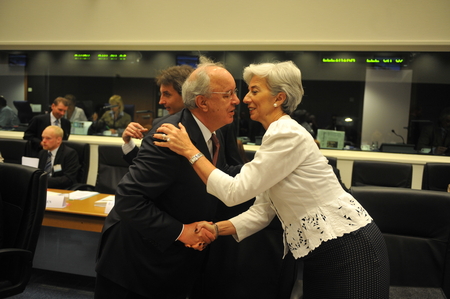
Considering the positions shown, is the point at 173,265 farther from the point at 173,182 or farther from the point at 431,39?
the point at 431,39

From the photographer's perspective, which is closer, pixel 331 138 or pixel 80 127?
pixel 331 138

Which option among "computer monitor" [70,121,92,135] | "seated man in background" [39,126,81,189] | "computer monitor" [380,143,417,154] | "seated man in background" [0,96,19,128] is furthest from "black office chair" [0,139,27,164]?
"computer monitor" [380,143,417,154]

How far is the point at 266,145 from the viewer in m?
1.33

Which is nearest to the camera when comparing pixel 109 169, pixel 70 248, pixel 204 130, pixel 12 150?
pixel 204 130

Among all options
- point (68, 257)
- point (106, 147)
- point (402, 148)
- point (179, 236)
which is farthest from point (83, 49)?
point (179, 236)

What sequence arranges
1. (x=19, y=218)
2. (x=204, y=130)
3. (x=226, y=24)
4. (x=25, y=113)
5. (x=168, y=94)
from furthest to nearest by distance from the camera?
(x=25, y=113), (x=226, y=24), (x=168, y=94), (x=19, y=218), (x=204, y=130)

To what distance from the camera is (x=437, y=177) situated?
11.8 ft

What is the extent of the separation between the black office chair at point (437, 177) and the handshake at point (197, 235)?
2904 millimetres

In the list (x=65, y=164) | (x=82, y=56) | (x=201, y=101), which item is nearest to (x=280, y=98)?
(x=201, y=101)

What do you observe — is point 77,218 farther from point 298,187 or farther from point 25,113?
point 25,113

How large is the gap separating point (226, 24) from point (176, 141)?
14.9 feet

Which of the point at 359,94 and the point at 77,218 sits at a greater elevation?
the point at 359,94

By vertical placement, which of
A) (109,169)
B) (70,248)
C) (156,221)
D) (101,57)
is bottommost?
(70,248)

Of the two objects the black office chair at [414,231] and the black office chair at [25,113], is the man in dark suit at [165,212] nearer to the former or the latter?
the black office chair at [414,231]
